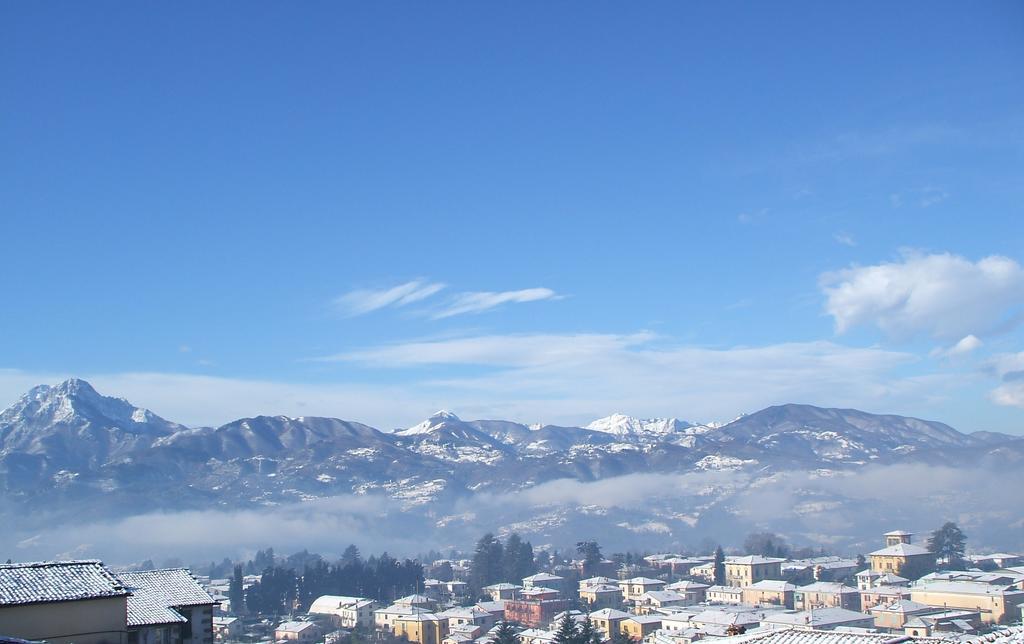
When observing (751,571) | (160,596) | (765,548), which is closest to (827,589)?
(751,571)

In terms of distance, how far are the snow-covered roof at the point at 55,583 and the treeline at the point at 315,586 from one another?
8531cm

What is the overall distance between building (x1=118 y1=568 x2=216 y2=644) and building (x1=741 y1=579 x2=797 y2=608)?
75.4m

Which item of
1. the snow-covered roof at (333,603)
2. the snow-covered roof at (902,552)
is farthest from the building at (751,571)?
the snow-covered roof at (333,603)

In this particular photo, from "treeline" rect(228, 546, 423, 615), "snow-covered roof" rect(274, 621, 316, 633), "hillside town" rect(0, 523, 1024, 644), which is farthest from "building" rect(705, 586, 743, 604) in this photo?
"snow-covered roof" rect(274, 621, 316, 633)

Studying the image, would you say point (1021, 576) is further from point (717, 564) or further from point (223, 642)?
point (223, 642)

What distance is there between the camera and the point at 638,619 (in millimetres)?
73938

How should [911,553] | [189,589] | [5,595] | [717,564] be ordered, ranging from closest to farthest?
1. [5,595]
2. [189,589]
3. [911,553]
4. [717,564]

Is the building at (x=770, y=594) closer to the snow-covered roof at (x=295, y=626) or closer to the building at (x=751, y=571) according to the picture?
the building at (x=751, y=571)

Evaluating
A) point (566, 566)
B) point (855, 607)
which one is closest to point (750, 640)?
point (855, 607)

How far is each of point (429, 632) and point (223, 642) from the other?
17.2m

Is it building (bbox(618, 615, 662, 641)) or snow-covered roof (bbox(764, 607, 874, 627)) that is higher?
snow-covered roof (bbox(764, 607, 874, 627))

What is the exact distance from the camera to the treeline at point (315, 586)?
10012cm

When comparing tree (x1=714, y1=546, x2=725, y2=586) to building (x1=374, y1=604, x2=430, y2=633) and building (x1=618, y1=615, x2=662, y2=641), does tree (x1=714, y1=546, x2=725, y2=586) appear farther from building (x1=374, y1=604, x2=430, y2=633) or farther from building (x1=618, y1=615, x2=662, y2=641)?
building (x1=374, y1=604, x2=430, y2=633)

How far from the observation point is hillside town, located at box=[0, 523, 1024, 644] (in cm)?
1683
